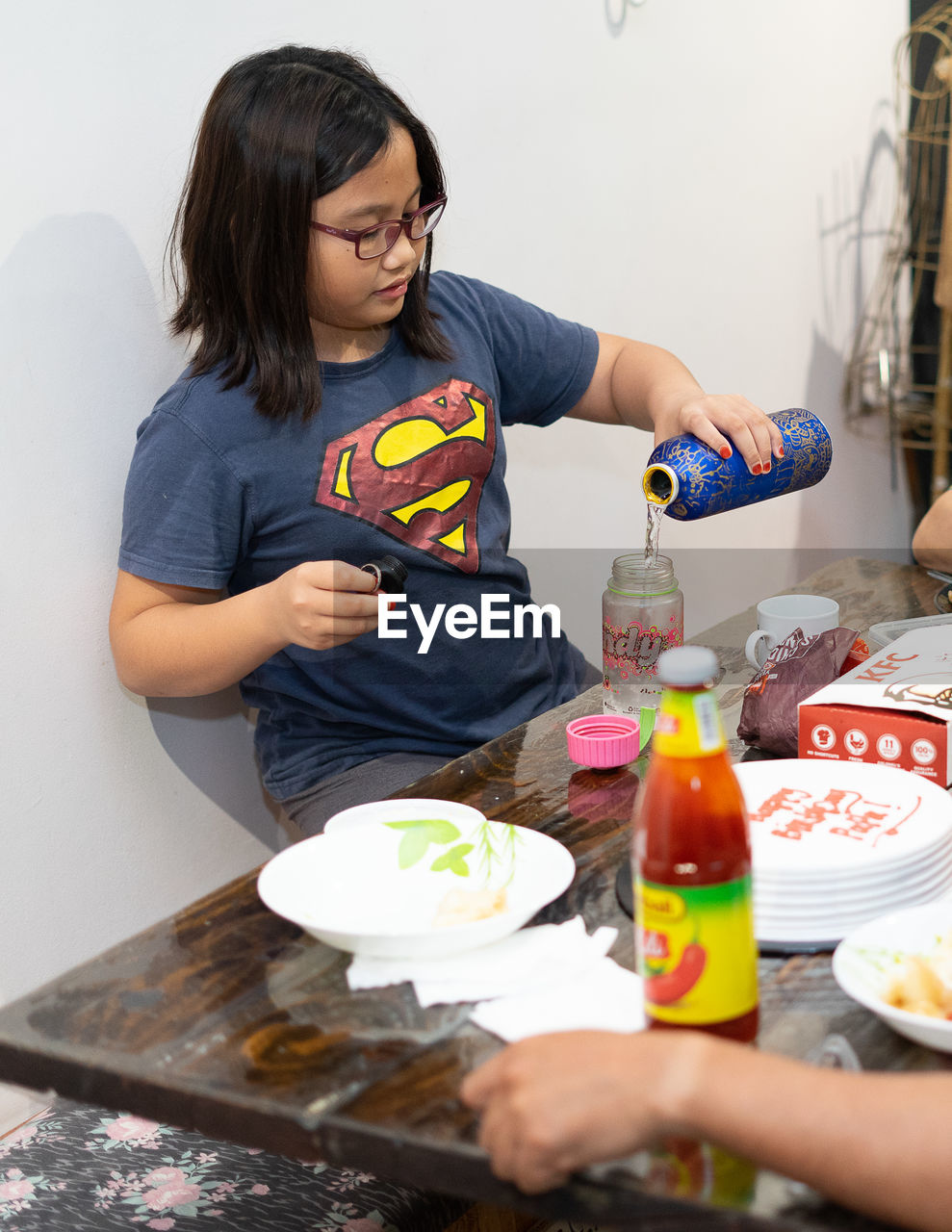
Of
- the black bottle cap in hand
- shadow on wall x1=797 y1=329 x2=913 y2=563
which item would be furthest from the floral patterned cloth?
shadow on wall x1=797 y1=329 x2=913 y2=563

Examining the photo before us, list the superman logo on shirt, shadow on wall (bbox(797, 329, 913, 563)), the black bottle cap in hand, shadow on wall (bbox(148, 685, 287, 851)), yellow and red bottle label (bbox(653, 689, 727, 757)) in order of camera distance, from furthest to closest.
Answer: shadow on wall (bbox(797, 329, 913, 563)) < shadow on wall (bbox(148, 685, 287, 851)) < the superman logo on shirt < the black bottle cap in hand < yellow and red bottle label (bbox(653, 689, 727, 757))

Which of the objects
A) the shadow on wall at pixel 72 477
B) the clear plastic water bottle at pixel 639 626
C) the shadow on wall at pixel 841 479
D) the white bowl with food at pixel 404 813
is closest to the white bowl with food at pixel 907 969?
the white bowl with food at pixel 404 813

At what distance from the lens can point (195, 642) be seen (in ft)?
4.38

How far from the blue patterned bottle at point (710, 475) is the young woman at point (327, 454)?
0.07 feet

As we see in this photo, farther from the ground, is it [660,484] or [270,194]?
[270,194]

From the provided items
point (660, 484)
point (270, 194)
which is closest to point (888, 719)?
point (660, 484)

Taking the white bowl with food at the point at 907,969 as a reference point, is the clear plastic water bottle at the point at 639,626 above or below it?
above

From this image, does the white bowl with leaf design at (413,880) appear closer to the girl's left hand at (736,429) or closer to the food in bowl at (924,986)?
the food in bowl at (924,986)

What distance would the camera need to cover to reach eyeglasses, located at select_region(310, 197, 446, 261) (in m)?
1.35

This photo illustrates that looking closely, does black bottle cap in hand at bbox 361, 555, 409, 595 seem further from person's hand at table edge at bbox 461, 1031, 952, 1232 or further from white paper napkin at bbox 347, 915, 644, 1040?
person's hand at table edge at bbox 461, 1031, 952, 1232

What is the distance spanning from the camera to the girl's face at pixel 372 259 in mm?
1346

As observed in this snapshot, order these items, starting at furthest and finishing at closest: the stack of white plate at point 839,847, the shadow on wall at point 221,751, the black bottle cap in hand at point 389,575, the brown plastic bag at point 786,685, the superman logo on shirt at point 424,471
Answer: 1. the shadow on wall at point 221,751
2. the superman logo on shirt at point 424,471
3. the black bottle cap in hand at point 389,575
4. the brown plastic bag at point 786,685
5. the stack of white plate at point 839,847

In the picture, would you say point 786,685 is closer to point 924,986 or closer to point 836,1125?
point 924,986

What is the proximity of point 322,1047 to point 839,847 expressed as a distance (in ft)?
1.24
